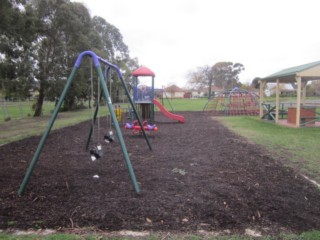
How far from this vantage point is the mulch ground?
3045 mm

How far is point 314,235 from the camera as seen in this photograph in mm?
2746

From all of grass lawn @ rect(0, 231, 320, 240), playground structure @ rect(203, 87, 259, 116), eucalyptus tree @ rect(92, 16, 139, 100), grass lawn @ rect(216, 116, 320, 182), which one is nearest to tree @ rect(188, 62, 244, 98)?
eucalyptus tree @ rect(92, 16, 139, 100)

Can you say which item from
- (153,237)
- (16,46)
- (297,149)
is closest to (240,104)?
(297,149)

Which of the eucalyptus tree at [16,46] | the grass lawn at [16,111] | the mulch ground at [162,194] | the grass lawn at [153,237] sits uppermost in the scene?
the eucalyptus tree at [16,46]

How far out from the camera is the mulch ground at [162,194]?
304cm

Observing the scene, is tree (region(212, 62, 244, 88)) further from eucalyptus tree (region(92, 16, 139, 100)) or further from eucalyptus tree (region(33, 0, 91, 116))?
eucalyptus tree (region(33, 0, 91, 116))

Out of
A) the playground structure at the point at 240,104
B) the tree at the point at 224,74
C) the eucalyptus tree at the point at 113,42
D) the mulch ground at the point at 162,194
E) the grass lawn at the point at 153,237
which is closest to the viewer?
the grass lawn at the point at 153,237

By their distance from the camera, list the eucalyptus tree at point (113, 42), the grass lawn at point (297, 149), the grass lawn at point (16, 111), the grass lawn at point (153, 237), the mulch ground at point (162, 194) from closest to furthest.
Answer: the grass lawn at point (153, 237), the mulch ground at point (162, 194), the grass lawn at point (297, 149), the grass lawn at point (16, 111), the eucalyptus tree at point (113, 42)

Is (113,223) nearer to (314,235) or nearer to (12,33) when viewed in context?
(314,235)

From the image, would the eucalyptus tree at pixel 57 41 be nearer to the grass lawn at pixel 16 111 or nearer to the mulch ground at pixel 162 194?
the grass lawn at pixel 16 111

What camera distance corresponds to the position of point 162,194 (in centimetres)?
383

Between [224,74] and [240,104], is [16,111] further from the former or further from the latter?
[224,74]

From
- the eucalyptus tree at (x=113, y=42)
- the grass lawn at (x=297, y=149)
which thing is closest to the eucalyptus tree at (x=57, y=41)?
the grass lawn at (x=297, y=149)

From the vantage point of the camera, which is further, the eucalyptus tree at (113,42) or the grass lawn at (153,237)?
the eucalyptus tree at (113,42)
